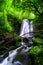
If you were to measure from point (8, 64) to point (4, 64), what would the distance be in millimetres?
226

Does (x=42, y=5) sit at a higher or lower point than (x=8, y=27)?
higher

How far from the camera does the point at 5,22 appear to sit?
39.8 feet

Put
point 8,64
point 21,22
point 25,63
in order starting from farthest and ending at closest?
point 21,22 → point 8,64 → point 25,63

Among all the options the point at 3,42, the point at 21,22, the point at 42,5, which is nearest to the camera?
the point at 42,5

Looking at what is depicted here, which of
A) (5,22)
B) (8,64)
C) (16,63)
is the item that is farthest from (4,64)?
(5,22)

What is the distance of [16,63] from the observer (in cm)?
690

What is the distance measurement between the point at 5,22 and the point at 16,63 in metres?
5.59

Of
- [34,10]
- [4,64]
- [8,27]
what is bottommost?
[4,64]

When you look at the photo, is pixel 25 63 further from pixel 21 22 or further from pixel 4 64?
pixel 21 22

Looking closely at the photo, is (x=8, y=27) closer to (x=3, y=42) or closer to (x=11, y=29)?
(x=11, y=29)

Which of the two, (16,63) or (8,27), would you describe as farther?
(8,27)

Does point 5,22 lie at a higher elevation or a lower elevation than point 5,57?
higher

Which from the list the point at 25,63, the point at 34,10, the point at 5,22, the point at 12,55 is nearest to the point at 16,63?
the point at 25,63

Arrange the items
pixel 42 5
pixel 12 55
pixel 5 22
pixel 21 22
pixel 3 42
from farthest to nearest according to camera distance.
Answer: pixel 21 22, pixel 5 22, pixel 3 42, pixel 12 55, pixel 42 5
